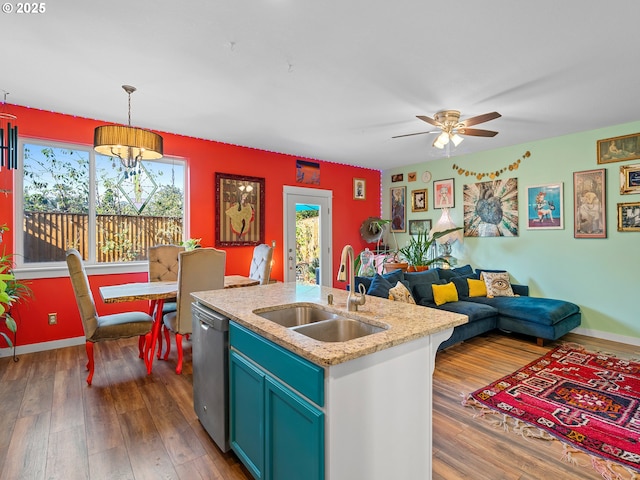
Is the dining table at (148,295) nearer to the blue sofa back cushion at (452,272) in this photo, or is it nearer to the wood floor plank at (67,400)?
the wood floor plank at (67,400)

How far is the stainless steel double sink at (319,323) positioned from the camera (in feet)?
5.51

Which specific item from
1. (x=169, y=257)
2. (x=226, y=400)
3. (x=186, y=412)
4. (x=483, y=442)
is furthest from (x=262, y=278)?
(x=483, y=442)

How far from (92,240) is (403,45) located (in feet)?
12.7

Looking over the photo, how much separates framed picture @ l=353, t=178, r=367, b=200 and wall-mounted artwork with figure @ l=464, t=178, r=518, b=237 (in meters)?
1.86

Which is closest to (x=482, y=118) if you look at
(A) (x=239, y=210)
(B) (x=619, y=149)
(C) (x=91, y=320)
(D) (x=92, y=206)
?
(B) (x=619, y=149)

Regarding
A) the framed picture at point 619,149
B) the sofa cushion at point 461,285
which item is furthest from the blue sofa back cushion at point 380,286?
the framed picture at point 619,149

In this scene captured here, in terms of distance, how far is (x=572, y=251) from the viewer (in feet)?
14.0

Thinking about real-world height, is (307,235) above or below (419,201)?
below

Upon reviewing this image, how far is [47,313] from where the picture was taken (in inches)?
140

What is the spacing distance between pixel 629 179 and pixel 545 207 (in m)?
0.88

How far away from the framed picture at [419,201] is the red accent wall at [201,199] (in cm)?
80

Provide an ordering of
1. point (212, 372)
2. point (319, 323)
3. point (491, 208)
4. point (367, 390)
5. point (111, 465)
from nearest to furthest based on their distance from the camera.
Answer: point (367, 390), point (319, 323), point (111, 465), point (212, 372), point (491, 208)

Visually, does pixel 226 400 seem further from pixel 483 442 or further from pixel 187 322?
pixel 483 442

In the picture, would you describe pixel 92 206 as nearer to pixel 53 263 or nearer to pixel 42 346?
pixel 53 263
